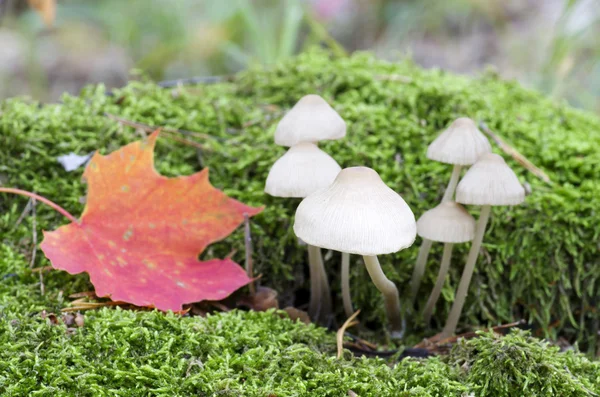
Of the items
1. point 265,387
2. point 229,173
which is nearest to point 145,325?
point 265,387

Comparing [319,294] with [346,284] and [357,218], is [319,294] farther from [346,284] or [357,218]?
[357,218]

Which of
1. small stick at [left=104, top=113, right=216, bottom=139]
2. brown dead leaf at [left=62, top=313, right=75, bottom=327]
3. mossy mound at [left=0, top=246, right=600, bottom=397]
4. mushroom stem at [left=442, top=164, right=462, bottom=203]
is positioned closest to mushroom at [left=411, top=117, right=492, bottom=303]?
mushroom stem at [left=442, top=164, right=462, bottom=203]

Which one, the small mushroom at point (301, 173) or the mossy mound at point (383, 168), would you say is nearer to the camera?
the small mushroom at point (301, 173)

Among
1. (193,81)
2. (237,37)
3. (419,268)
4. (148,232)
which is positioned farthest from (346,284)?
(237,37)

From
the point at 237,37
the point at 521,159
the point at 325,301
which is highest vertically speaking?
the point at 237,37

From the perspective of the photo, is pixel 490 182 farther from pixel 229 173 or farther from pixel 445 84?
pixel 445 84

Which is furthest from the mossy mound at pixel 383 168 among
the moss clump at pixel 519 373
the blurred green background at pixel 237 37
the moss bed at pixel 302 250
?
the blurred green background at pixel 237 37

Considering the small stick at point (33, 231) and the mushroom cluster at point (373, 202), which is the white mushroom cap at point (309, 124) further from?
the small stick at point (33, 231)
